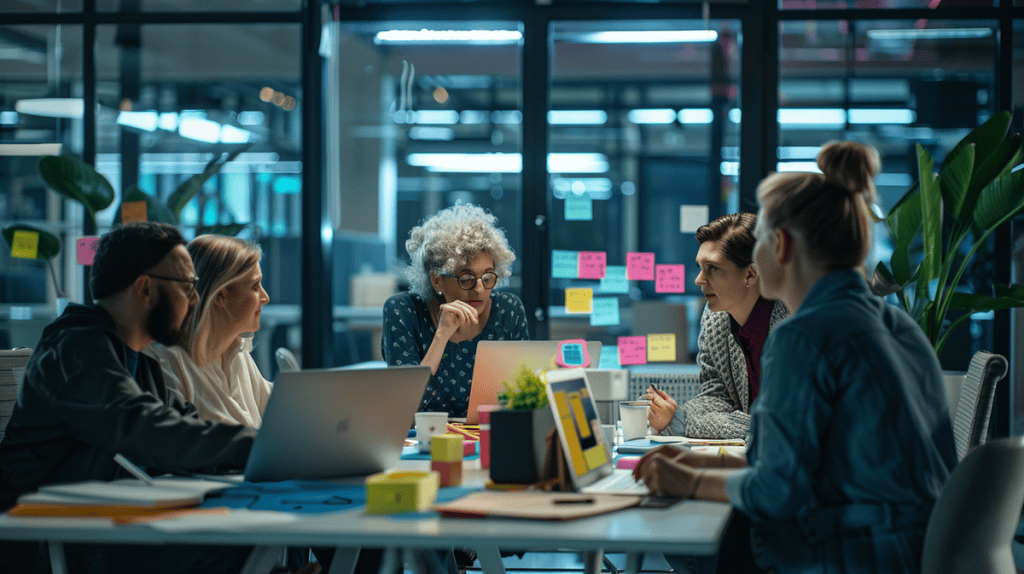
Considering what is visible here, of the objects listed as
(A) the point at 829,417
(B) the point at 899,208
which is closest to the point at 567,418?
(A) the point at 829,417

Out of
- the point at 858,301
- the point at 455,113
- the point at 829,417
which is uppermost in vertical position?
the point at 455,113

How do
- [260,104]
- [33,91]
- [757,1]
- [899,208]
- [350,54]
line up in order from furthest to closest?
1. [260,104]
2. [350,54]
3. [33,91]
4. [757,1]
5. [899,208]

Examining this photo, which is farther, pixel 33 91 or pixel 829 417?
pixel 33 91

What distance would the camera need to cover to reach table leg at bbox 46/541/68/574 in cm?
138

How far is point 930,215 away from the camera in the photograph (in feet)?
10.8

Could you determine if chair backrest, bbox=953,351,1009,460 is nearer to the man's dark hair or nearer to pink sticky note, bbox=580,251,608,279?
the man's dark hair

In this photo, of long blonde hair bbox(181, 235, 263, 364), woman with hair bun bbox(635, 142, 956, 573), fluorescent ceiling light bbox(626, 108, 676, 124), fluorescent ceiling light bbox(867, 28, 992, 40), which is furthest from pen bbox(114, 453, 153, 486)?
fluorescent ceiling light bbox(626, 108, 676, 124)

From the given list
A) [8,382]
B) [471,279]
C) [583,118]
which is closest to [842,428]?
[471,279]

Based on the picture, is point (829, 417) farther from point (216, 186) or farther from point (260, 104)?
point (260, 104)

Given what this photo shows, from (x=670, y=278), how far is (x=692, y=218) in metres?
0.33

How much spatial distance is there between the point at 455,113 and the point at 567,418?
28.7ft

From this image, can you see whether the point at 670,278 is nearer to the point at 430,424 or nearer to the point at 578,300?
the point at 578,300

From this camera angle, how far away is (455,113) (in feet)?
32.7

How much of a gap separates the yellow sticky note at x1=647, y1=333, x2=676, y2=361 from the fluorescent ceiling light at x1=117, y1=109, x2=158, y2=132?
315cm
